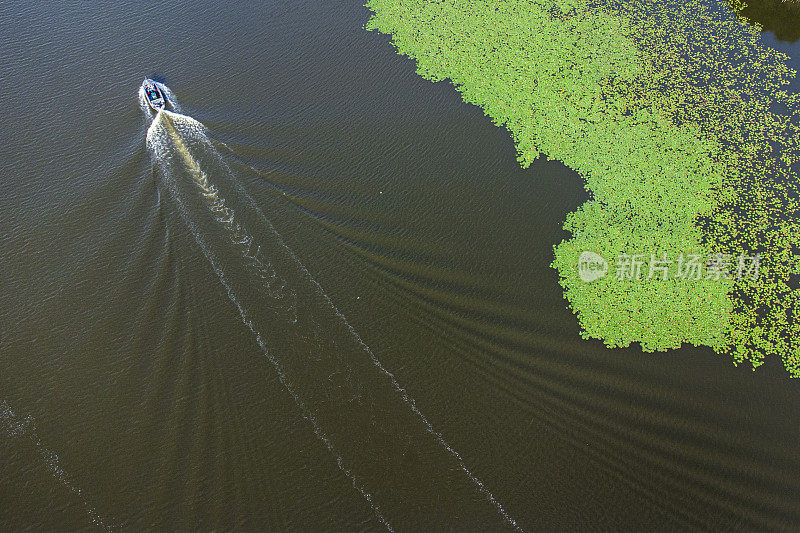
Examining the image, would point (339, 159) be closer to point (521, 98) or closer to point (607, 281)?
point (521, 98)

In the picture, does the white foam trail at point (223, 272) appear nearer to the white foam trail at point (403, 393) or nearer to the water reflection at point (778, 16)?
the white foam trail at point (403, 393)

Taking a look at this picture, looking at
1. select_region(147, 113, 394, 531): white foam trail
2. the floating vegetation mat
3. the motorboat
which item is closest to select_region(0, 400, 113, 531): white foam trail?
select_region(147, 113, 394, 531): white foam trail

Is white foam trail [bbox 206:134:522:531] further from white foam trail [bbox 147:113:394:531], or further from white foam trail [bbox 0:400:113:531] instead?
white foam trail [bbox 0:400:113:531]

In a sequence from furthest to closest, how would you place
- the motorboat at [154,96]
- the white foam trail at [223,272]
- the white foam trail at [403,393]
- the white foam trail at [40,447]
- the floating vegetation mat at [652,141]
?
the motorboat at [154,96]
the floating vegetation mat at [652,141]
the white foam trail at [223,272]
the white foam trail at [403,393]
the white foam trail at [40,447]

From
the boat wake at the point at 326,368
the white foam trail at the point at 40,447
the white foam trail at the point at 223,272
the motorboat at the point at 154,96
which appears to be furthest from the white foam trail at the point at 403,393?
the white foam trail at the point at 40,447

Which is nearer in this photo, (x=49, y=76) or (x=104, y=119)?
(x=104, y=119)

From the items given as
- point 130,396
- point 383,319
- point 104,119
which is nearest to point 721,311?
point 383,319

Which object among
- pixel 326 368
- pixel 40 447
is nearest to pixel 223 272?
pixel 326 368

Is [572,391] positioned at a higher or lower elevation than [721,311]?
lower
